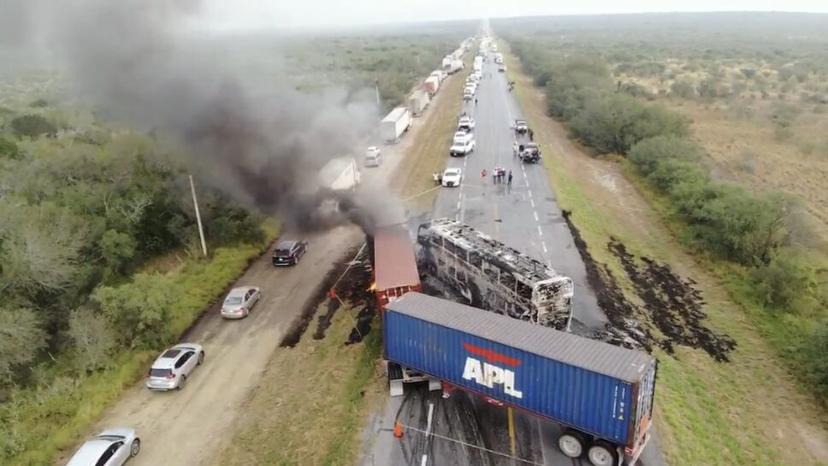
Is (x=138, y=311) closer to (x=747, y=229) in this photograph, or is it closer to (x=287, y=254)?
(x=287, y=254)

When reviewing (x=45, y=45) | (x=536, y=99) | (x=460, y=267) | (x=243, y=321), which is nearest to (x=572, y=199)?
(x=460, y=267)

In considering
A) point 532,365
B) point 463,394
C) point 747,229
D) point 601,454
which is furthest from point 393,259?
point 747,229

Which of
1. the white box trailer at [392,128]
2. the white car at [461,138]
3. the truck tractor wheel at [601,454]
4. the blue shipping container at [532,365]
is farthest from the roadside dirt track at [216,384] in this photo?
the white box trailer at [392,128]

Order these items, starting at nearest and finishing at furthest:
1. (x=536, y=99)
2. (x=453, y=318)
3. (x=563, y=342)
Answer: (x=563, y=342), (x=453, y=318), (x=536, y=99)

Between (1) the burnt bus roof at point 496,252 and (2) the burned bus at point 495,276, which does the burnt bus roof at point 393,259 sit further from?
(1) the burnt bus roof at point 496,252

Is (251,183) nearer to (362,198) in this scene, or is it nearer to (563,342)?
(362,198)

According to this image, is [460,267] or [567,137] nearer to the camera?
[460,267]

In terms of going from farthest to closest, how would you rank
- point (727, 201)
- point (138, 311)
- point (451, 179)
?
point (451, 179) < point (727, 201) < point (138, 311)

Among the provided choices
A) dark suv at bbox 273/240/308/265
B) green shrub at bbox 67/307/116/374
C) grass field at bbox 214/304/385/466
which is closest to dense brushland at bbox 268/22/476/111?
dark suv at bbox 273/240/308/265
